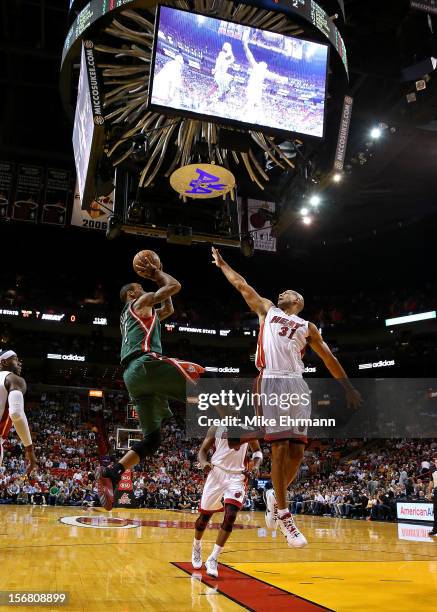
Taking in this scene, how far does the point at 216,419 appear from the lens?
5105 millimetres

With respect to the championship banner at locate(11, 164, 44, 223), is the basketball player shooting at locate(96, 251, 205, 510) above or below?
below

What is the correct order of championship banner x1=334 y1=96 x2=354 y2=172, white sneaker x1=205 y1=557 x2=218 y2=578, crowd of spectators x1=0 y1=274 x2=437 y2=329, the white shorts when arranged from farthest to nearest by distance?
crowd of spectators x1=0 y1=274 x2=437 y2=329, championship banner x1=334 y1=96 x2=354 y2=172, the white shorts, white sneaker x1=205 y1=557 x2=218 y2=578

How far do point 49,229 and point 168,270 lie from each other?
24.0 ft

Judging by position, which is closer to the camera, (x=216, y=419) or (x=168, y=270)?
(x=216, y=419)

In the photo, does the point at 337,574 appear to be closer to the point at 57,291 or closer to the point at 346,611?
the point at 346,611

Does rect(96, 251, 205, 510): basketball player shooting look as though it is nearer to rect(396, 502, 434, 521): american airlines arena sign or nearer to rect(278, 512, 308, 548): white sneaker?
rect(278, 512, 308, 548): white sneaker

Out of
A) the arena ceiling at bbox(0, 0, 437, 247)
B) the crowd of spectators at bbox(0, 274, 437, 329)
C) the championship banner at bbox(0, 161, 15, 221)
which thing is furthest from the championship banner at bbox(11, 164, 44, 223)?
the crowd of spectators at bbox(0, 274, 437, 329)

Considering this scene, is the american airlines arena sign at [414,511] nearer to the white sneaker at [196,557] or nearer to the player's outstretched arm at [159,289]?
the white sneaker at [196,557]

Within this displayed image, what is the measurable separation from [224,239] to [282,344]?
15.8ft

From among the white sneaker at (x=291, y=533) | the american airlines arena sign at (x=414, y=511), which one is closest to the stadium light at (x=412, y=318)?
the american airlines arena sign at (x=414, y=511)

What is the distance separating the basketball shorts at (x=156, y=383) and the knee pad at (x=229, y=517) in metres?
2.65

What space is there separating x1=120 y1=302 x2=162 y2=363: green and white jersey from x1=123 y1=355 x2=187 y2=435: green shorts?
8cm

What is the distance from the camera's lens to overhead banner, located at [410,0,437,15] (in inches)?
345

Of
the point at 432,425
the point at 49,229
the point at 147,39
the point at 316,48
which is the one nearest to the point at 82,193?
the point at 147,39
